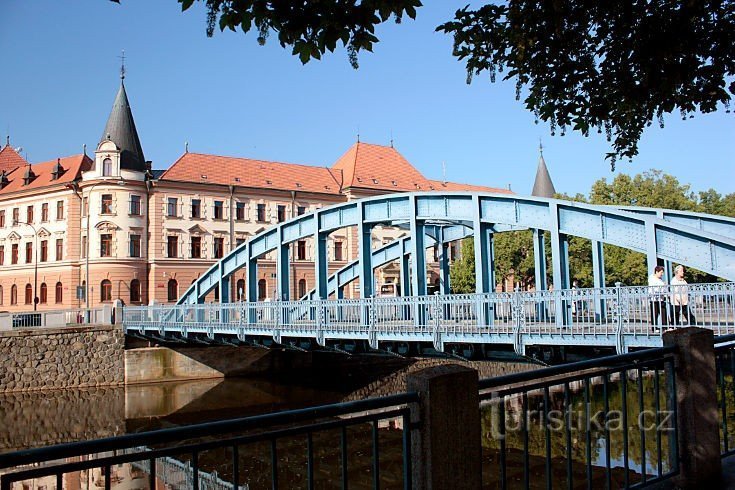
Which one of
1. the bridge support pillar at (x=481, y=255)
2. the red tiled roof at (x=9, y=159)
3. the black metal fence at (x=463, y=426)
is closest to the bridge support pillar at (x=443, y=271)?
the bridge support pillar at (x=481, y=255)

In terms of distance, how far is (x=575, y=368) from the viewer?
14.2ft

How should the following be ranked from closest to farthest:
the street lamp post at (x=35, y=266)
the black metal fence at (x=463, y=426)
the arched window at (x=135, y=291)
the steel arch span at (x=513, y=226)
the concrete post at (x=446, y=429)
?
the black metal fence at (x=463, y=426), the concrete post at (x=446, y=429), the steel arch span at (x=513, y=226), the street lamp post at (x=35, y=266), the arched window at (x=135, y=291)

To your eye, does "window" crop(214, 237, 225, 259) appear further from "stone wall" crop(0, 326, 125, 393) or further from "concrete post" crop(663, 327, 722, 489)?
"concrete post" crop(663, 327, 722, 489)

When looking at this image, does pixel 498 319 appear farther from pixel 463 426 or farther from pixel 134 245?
pixel 134 245

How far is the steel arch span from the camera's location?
45.9 feet

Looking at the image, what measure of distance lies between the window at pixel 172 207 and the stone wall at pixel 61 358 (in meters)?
14.9

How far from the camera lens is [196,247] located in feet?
148

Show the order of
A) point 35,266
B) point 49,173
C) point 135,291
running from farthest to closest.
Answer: point 49,173 < point 35,266 < point 135,291

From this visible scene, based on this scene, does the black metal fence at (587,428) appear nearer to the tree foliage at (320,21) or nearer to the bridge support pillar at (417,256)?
the tree foliage at (320,21)

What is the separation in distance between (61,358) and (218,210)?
1951cm

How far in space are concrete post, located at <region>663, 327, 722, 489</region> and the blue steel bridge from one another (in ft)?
19.6

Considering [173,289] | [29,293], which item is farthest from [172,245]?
[29,293]

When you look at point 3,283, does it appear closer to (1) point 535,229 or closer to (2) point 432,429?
(1) point 535,229

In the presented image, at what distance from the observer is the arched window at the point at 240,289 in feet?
150
